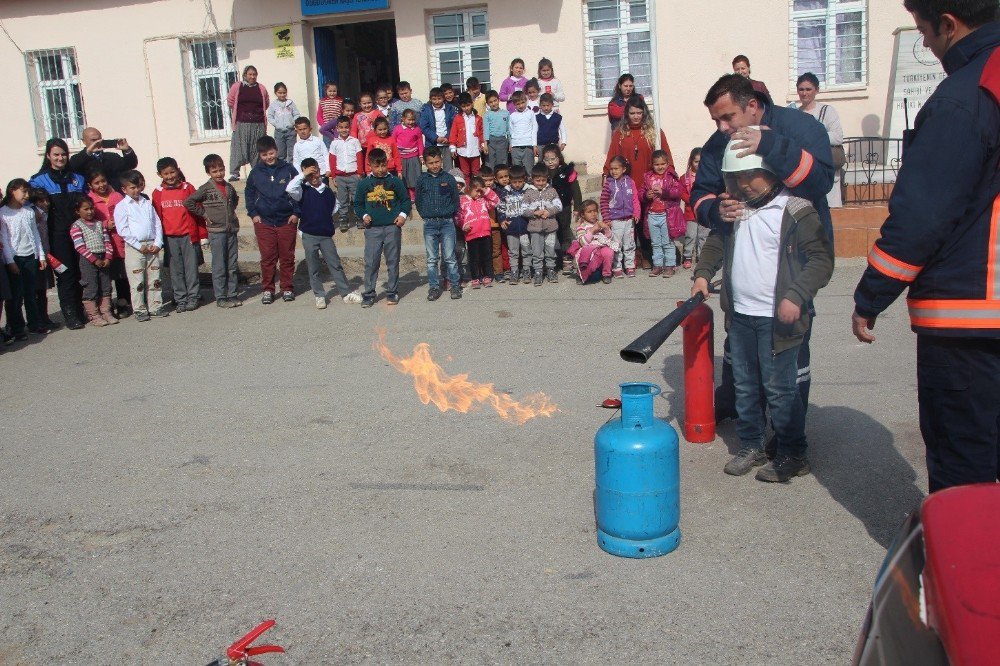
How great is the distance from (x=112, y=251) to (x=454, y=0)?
8117 millimetres

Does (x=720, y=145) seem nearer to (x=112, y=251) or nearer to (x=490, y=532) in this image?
(x=490, y=532)

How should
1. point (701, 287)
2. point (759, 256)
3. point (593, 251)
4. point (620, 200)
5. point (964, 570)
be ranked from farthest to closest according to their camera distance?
point (620, 200), point (593, 251), point (701, 287), point (759, 256), point (964, 570)

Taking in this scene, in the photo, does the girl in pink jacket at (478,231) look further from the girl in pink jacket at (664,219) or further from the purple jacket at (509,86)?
the purple jacket at (509,86)

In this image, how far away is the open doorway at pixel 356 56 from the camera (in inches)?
691

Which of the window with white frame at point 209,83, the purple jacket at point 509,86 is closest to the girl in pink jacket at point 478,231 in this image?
the purple jacket at point 509,86

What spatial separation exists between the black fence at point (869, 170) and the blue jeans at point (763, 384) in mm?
7427

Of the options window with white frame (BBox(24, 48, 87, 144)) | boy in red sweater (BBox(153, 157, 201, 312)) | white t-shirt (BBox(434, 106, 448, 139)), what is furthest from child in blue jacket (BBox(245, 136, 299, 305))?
window with white frame (BBox(24, 48, 87, 144))

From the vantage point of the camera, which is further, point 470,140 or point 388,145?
point 470,140

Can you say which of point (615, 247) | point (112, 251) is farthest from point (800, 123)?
point (112, 251)

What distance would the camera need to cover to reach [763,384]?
17.0ft

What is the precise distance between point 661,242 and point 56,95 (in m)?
13.3

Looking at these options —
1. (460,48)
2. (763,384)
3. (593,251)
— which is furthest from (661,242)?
(460,48)

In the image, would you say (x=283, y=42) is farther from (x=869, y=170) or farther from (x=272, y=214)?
(x=869, y=170)

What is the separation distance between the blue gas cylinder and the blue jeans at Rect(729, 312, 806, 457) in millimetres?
943
